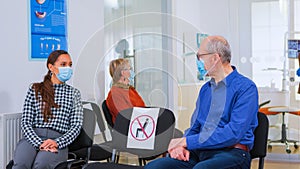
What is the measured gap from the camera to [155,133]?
2920mm

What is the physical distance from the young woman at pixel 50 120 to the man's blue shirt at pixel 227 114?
0.96 metres

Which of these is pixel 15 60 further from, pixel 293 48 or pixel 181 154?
pixel 293 48

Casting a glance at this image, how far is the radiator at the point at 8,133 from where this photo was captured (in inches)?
132

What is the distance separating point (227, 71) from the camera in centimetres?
253

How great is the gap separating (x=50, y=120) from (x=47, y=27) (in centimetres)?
116

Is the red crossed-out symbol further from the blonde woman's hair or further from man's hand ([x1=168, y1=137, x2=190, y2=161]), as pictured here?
the blonde woman's hair

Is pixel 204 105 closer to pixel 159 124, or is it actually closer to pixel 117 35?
pixel 159 124

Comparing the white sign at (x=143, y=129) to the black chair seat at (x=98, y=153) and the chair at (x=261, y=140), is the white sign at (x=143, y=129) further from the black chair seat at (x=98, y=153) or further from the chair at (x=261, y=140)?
the chair at (x=261, y=140)

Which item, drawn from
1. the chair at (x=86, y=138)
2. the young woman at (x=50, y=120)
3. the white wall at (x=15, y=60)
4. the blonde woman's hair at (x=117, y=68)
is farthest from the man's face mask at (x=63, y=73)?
the blonde woman's hair at (x=117, y=68)

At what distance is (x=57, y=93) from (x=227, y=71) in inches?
50.5

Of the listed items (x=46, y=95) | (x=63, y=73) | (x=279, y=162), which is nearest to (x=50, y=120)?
(x=46, y=95)

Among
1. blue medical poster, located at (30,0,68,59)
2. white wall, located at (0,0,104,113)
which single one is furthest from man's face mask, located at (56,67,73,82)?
blue medical poster, located at (30,0,68,59)

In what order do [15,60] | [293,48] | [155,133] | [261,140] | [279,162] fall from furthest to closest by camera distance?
[293,48]
[279,162]
[15,60]
[155,133]
[261,140]

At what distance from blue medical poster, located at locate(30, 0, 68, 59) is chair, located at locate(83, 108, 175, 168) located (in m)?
1.22
